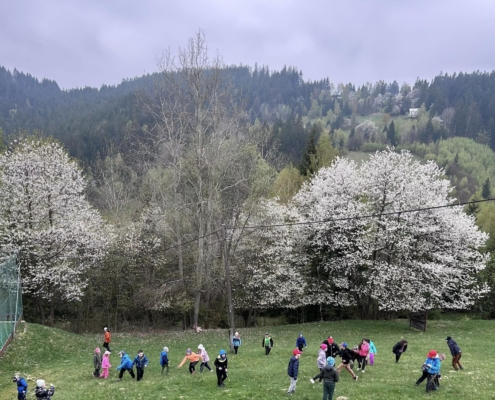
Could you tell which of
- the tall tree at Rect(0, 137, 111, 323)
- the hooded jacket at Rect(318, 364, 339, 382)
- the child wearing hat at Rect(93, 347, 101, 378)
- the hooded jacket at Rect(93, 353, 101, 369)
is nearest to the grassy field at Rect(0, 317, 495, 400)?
the child wearing hat at Rect(93, 347, 101, 378)

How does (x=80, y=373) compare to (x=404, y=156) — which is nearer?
(x=80, y=373)

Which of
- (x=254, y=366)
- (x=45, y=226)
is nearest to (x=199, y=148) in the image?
(x=45, y=226)

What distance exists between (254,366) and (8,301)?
17.1 meters

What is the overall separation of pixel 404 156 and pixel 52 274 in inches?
1318

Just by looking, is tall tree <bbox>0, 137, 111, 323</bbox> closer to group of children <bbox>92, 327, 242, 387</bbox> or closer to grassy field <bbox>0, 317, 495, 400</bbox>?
grassy field <bbox>0, 317, 495, 400</bbox>

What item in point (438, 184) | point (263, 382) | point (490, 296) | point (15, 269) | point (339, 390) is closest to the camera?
point (339, 390)

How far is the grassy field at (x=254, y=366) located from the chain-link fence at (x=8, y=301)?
30.9 inches

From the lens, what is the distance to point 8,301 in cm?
2581

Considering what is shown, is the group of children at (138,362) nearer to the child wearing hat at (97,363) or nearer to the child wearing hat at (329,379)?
the child wearing hat at (97,363)

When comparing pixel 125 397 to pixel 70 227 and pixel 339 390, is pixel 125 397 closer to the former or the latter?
pixel 339 390

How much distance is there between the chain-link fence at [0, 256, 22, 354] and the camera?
77.9ft

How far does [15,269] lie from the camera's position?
96.9ft

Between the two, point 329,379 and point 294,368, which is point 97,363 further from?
point 329,379

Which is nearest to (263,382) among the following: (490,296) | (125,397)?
(125,397)
